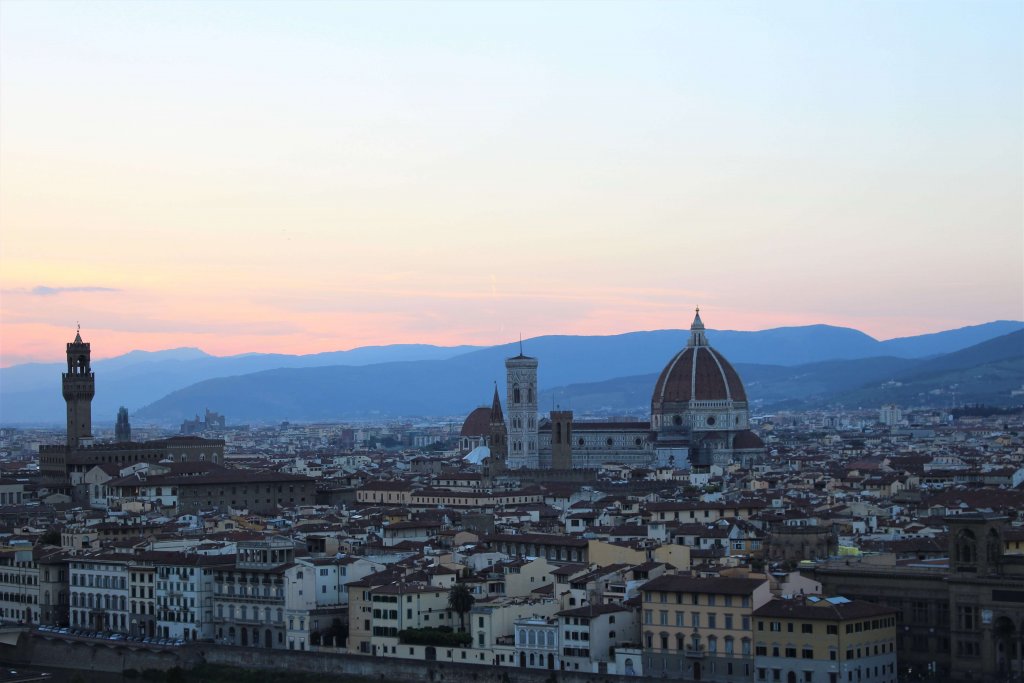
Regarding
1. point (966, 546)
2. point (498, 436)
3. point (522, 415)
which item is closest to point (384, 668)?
point (966, 546)

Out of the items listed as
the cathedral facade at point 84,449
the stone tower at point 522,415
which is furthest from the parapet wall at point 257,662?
the stone tower at point 522,415

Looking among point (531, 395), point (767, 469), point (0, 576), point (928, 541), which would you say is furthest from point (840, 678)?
point (531, 395)

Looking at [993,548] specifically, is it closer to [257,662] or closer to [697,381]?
[257,662]

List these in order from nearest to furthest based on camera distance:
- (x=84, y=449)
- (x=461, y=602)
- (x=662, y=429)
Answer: (x=461, y=602)
(x=84, y=449)
(x=662, y=429)

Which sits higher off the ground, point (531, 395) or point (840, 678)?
point (531, 395)

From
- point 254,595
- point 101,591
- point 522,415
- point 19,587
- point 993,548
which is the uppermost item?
point 522,415

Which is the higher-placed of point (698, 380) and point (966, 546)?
point (698, 380)

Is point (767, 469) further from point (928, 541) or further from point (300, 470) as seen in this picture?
point (928, 541)
